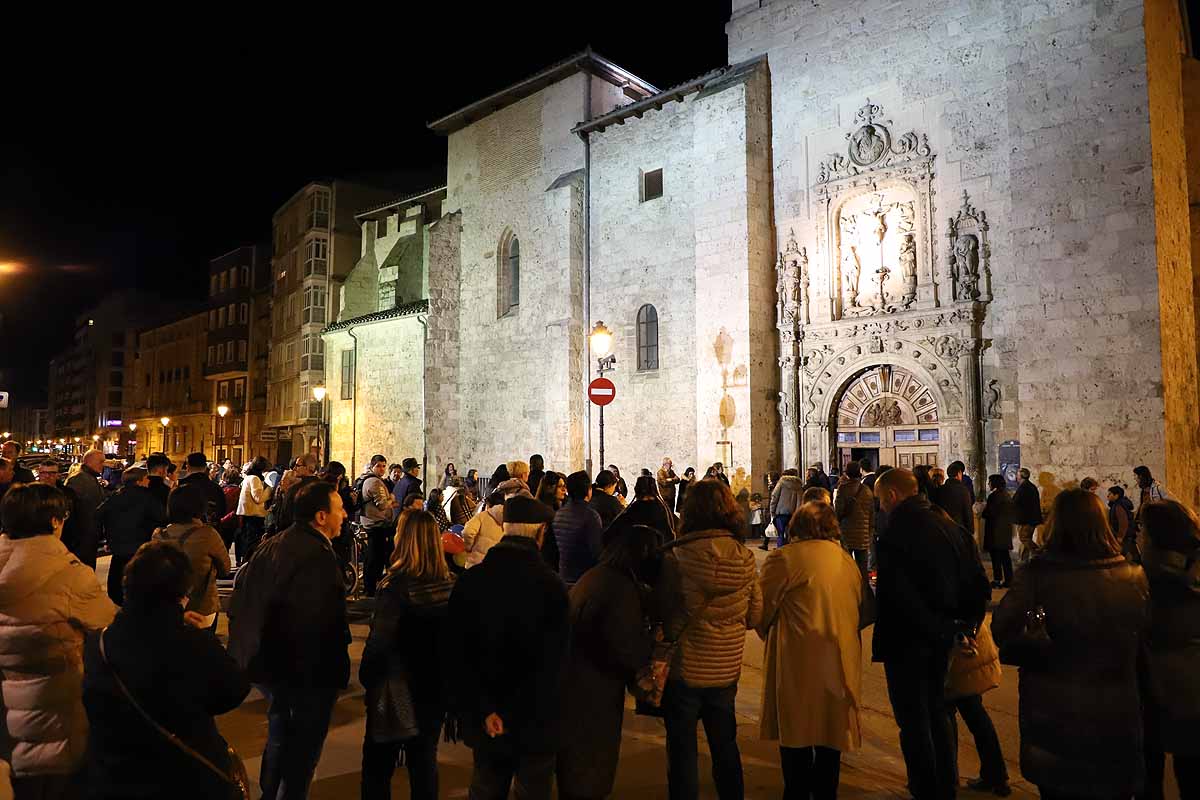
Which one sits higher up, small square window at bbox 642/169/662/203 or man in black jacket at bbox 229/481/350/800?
small square window at bbox 642/169/662/203

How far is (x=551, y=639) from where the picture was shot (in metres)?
3.43

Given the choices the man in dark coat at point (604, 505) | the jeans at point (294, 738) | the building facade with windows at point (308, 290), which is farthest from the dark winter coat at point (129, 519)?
the building facade with windows at point (308, 290)

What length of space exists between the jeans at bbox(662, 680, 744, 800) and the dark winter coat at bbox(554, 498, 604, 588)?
2292mm

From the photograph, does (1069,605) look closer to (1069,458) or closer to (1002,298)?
(1069,458)

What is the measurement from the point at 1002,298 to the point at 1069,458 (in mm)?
3250

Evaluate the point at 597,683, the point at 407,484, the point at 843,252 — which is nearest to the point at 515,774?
the point at 597,683

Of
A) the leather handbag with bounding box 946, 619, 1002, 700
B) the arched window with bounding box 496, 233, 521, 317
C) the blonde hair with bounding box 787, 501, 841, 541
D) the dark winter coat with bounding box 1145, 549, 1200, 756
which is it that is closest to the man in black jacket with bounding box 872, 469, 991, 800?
the leather handbag with bounding box 946, 619, 1002, 700

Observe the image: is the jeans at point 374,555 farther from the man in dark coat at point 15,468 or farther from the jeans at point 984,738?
the jeans at point 984,738

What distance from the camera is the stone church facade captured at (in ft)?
45.0

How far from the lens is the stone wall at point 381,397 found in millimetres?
28828

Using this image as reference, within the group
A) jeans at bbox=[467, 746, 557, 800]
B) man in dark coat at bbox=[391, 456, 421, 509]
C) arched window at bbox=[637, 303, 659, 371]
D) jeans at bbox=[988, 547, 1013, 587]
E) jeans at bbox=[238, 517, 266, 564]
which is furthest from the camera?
Answer: arched window at bbox=[637, 303, 659, 371]

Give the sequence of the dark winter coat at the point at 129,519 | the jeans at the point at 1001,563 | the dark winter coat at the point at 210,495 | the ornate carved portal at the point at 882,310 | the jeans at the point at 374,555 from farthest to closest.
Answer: the ornate carved portal at the point at 882,310, the jeans at the point at 1001,563, the jeans at the point at 374,555, the dark winter coat at the point at 210,495, the dark winter coat at the point at 129,519

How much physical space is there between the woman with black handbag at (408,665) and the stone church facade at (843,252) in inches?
520

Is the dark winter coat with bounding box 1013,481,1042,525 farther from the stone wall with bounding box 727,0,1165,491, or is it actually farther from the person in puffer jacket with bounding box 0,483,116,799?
the person in puffer jacket with bounding box 0,483,116,799
